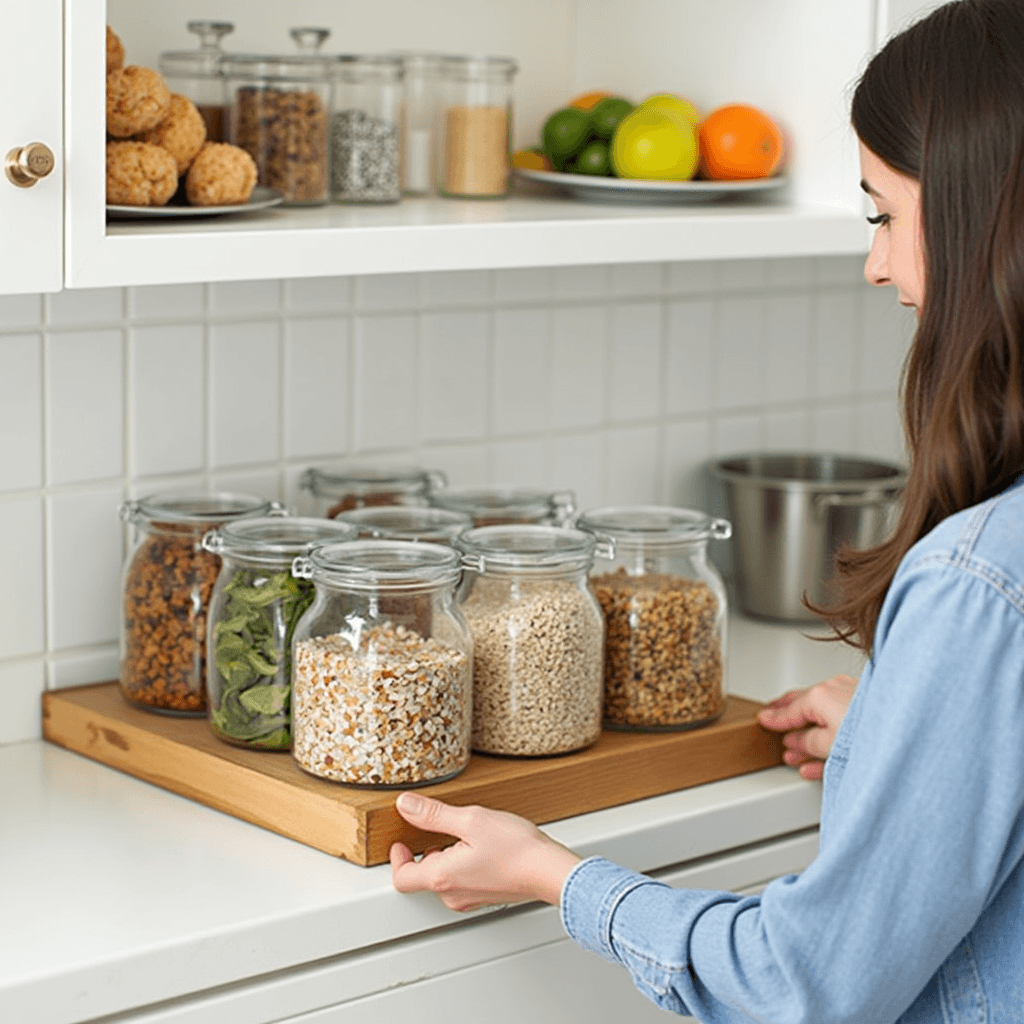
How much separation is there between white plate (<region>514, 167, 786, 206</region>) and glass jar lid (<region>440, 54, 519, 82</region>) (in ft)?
0.37

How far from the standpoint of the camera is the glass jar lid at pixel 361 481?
1.72m

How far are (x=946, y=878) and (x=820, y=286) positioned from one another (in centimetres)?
142

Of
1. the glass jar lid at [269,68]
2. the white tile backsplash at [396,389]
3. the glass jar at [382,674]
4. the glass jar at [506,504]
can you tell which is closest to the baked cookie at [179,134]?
the glass jar lid at [269,68]

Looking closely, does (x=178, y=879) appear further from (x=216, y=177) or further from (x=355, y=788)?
(x=216, y=177)

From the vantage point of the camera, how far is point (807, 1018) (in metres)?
0.99

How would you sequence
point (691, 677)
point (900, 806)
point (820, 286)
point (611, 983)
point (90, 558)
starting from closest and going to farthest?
point (900, 806)
point (611, 983)
point (691, 677)
point (90, 558)
point (820, 286)

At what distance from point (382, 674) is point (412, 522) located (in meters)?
0.32

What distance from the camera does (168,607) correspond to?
154 centimetres

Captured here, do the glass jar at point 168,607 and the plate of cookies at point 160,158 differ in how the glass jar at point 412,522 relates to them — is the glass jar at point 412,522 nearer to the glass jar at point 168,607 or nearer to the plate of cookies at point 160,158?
the glass jar at point 168,607

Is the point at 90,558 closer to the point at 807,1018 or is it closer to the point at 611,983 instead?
the point at 611,983

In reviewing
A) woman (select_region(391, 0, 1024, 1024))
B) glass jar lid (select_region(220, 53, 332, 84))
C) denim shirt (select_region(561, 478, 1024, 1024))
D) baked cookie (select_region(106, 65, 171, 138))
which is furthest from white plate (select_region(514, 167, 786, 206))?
denim shirt (select_region(561, 478, 1024, 1024))

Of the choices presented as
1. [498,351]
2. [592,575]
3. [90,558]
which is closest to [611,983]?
[592,575]

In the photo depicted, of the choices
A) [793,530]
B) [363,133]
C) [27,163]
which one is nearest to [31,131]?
[27,163]

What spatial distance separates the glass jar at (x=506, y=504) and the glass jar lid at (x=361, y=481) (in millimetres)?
23
